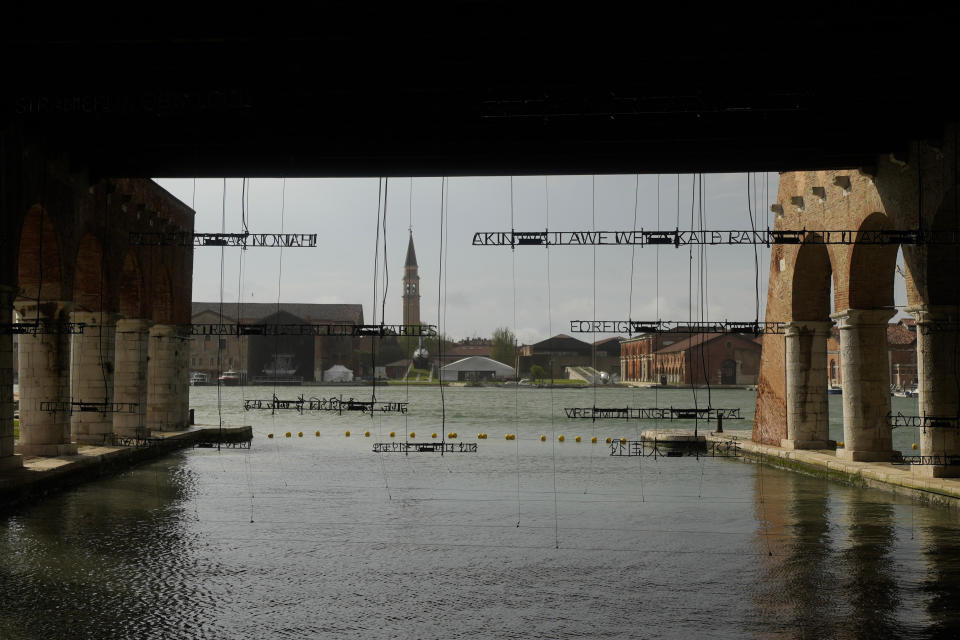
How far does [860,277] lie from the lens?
23.7 metres

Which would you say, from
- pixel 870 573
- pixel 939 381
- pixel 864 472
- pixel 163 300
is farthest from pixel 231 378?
pixel 870 573

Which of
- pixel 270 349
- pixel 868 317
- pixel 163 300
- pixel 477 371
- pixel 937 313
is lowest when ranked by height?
pixel 477 371

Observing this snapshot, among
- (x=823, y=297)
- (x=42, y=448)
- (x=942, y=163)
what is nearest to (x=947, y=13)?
(x=942, y=163)

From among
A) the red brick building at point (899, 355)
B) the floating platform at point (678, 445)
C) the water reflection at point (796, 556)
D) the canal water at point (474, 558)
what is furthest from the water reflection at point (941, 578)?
the red brick building at point (899, 355)

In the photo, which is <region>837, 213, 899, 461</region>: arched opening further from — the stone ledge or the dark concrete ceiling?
the dark concrete ceiling

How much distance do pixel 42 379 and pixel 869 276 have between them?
71.5ft

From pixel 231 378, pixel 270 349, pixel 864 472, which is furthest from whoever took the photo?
pixel 270 349

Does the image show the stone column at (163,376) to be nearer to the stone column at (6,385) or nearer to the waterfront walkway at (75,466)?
the waterfront walkway at (75,466)

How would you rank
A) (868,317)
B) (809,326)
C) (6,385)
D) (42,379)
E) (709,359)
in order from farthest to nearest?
(709,359) < (809,326) < (868,317) < (42,379) < (6,385)

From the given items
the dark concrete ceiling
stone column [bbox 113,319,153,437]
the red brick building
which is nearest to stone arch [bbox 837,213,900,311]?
the dark concrete ceiling

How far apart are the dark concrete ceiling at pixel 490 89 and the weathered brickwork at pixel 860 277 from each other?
1087mm

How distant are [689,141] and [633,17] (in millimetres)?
7350

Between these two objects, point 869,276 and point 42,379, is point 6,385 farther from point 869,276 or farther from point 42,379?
point 869,276

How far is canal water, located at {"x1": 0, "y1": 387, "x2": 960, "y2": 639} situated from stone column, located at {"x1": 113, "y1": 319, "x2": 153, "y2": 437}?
4.07 metres
